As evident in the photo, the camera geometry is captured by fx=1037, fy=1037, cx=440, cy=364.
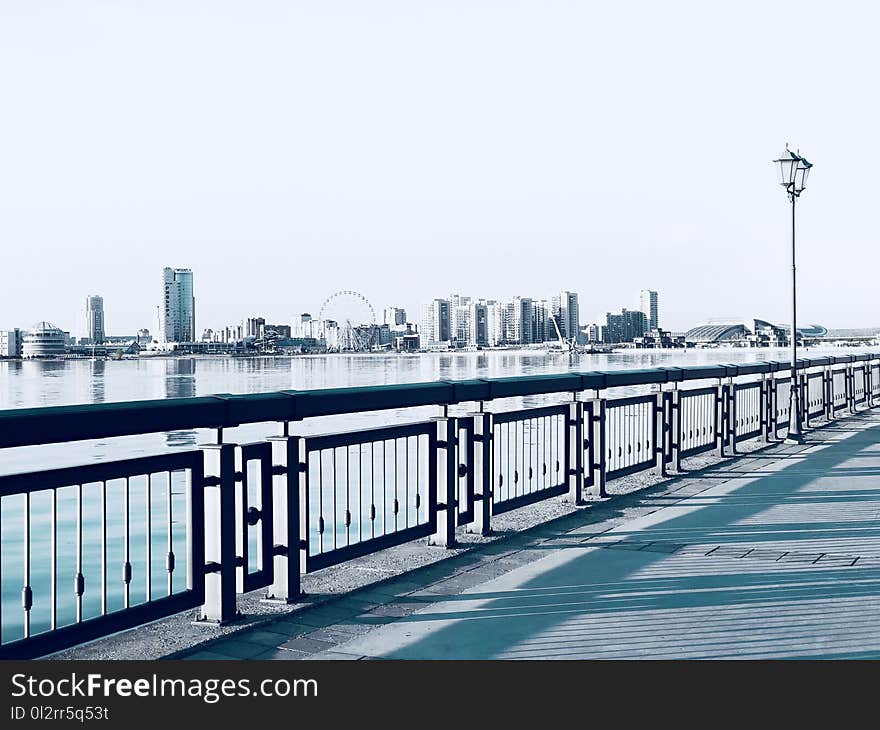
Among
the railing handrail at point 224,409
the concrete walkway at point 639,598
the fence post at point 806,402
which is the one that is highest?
the railing handrail at point 224,409

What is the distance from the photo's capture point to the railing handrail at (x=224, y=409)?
5.09 meters

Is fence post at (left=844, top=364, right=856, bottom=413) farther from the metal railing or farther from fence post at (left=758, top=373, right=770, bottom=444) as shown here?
the metal railing

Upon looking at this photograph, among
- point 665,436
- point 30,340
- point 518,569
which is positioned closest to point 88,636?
point 518,569

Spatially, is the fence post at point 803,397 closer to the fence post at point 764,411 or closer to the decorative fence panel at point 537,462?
the fence post at point 764,411

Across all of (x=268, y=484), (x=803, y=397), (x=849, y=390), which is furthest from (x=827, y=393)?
(x=268, y=484)

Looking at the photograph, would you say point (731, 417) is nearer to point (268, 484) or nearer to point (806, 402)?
point (806, 402)

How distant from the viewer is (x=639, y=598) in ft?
21.6

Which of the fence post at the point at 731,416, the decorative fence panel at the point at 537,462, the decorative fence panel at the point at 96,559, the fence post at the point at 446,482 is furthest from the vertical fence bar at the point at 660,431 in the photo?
the decorative fence panel at the point at 96,559

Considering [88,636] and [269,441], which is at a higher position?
[269,441]

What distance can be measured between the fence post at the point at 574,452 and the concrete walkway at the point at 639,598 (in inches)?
15.3
